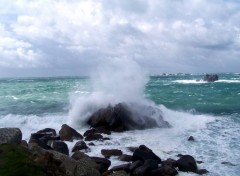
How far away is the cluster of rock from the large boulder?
131 inches

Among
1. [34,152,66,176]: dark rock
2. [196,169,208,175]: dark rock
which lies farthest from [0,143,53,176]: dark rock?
[196,169,208,175]: dark rock

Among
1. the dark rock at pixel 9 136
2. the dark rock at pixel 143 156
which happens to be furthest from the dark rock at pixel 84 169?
the dark rock at pixel 9 136

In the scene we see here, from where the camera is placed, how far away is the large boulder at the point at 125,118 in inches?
958

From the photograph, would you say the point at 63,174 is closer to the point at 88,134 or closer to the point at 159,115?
the point at 88,134

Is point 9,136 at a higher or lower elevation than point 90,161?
higher

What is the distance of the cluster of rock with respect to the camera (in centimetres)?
1276

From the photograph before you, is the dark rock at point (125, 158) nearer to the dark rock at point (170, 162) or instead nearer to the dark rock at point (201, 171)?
the dark rock at point (170, 162)

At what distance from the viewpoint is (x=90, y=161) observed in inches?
570

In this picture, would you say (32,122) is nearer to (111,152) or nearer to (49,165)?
(111,152)

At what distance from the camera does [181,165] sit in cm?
1594

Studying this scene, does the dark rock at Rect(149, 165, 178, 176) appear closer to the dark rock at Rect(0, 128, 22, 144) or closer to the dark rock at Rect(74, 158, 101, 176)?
the dark rock at Rect(74, 158, 101, 176)

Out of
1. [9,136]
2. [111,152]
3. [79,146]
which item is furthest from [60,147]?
[9,136]

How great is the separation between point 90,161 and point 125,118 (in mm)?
11199

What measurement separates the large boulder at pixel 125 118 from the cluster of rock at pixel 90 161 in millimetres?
3330
